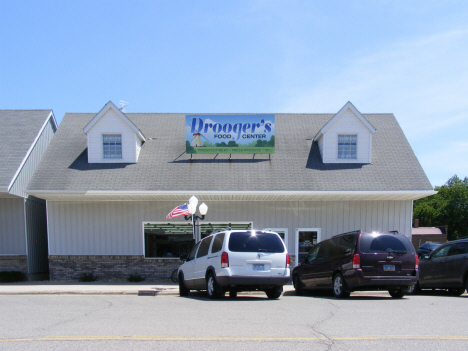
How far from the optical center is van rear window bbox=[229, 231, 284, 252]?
38.6 ft

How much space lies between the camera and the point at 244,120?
20297mm

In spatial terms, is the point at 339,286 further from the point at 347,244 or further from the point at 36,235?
the point at 36,235

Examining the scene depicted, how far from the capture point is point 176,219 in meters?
19.0

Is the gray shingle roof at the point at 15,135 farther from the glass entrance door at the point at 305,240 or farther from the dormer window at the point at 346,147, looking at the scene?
the dormer window at the point at 346,147

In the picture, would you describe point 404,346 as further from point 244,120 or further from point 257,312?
point 244,120

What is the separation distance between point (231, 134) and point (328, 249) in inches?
334

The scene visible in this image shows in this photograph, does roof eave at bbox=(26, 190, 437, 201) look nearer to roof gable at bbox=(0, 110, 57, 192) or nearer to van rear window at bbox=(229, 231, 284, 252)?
roof gable at bbox=(0, 110, 57, 192)

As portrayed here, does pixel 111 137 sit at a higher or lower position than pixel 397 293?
higher

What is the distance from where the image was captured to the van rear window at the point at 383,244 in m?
11.7

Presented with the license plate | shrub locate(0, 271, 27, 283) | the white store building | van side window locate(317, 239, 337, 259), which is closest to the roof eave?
the white store building

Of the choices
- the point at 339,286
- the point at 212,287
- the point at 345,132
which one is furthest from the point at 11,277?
the point at 345,132

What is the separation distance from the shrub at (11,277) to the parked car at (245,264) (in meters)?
9.84

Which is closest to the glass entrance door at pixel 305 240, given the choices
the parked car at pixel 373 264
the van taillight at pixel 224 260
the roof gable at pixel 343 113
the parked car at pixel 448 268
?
the roof gable at pixel 343 113

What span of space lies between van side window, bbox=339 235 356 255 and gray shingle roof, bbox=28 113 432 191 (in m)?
5.51
